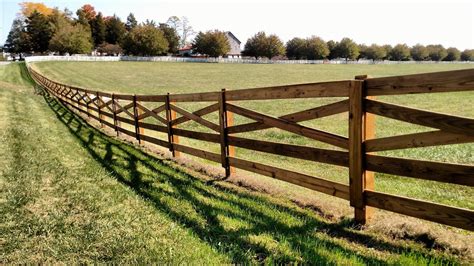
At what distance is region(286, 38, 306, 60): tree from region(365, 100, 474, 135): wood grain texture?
404 ft

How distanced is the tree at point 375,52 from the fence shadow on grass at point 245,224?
476 ft

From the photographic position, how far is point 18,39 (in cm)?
12081

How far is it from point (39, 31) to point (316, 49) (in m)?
82.3

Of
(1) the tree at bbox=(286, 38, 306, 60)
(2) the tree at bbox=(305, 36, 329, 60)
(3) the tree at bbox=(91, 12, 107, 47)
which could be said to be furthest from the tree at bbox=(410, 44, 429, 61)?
(3) the tree at bbox=(91, 12, 107, 47)

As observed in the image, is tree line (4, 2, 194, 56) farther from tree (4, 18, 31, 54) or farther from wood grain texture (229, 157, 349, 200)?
wood grain texture (229, 157, 349, 200)

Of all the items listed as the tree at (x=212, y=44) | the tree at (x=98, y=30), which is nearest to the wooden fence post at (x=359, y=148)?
the tree at (x=212, y=44)

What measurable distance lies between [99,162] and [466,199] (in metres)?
7.07

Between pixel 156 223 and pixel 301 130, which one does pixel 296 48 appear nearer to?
pixel 301 130

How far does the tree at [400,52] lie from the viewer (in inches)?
5807

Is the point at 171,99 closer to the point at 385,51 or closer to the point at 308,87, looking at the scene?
the point at 308,87

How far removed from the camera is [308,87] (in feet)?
17.1

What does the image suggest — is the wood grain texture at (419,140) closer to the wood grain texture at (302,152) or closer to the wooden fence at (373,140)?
the wooden fence at (373,140)

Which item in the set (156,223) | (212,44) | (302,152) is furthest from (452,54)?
(156,223)

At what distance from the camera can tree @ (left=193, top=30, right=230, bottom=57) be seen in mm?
109312
